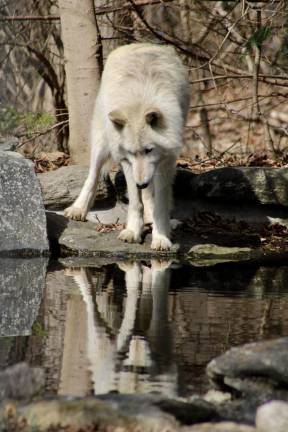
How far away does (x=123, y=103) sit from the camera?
902cm

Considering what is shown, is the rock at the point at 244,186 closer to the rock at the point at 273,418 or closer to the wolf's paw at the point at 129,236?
the wolf's paw at the point at 129,236

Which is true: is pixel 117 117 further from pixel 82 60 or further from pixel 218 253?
pixel 82 60

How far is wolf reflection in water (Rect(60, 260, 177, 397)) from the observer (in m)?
4.71

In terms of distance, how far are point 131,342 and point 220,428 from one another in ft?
5.88

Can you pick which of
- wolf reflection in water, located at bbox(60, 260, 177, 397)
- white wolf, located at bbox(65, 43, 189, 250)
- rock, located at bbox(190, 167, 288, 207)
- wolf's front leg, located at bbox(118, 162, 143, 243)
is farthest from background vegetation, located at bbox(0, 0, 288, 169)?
wolf reflection in water, located at bbox(60, 260, 177, 397)

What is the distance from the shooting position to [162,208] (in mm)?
9508

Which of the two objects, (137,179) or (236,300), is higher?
(137,179)

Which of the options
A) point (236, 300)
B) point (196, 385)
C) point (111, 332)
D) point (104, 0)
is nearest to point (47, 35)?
point (104, 0)

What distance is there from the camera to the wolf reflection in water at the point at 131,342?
4707 millimetres

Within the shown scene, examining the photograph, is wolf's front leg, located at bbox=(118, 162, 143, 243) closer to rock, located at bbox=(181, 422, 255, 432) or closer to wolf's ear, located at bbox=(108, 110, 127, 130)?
wolf's ear, located at bbox=(108, 110, 127, 130)

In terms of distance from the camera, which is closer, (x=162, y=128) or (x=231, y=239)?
(x=162, y=128)

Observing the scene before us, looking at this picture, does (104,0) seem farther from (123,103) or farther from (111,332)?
(111,332)

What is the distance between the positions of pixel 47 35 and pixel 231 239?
5999mm

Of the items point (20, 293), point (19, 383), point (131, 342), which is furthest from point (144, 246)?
point (19, 383)
